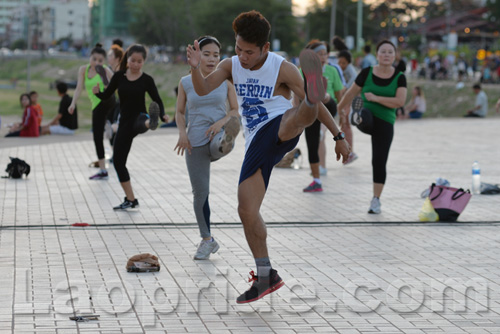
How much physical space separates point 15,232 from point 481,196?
593cm

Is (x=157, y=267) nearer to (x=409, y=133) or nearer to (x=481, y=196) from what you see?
(x=481, y=196)

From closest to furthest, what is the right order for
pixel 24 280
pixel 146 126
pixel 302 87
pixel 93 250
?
1. pixel 302 87
2. pixel 24 280
3. pixel 93 250
4. pixel 146 126

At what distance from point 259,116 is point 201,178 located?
1.67 metres

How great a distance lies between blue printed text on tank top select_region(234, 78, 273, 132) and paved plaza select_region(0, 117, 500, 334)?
3.92ft

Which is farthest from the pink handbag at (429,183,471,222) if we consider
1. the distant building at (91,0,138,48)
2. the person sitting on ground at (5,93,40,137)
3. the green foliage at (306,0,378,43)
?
the distant building at (91,0,138,48)

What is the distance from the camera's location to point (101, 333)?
17.2ft

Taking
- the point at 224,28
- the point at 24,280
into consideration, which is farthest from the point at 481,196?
the point at 224,28

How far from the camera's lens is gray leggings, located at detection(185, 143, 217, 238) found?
757 cm

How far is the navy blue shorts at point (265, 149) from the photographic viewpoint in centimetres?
592

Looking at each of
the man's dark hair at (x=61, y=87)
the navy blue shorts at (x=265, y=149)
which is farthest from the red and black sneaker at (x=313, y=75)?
the man's dark hair at (x=61, y=87)

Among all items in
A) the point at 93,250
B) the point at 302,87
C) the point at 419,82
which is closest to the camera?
the point at 302,87

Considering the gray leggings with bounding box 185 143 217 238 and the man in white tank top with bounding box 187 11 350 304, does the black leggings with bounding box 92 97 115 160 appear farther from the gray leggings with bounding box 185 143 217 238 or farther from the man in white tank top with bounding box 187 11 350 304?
the man in white tank top with bounding box 187 11 350 304

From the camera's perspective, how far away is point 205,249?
24.6 ft

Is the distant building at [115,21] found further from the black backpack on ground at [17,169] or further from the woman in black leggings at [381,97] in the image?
the woman in black leggings at [381,97]
